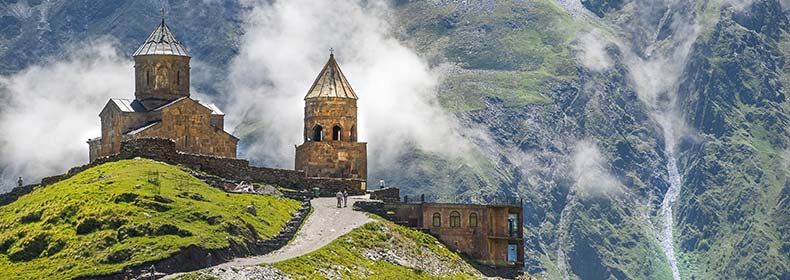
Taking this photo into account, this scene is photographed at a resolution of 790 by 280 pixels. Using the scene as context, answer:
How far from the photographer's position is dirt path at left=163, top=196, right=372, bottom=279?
148375 millimetres

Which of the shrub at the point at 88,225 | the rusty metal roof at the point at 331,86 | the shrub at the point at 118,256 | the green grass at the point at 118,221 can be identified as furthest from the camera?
the rusty metal roof at the point at 331,86

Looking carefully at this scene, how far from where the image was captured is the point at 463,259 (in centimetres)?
17000

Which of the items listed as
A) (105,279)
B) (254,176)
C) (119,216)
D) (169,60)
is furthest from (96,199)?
(169,60)

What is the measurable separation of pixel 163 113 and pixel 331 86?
13.5 m

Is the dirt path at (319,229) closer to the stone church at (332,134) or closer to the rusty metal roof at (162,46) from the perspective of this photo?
the stone church at (332,134)

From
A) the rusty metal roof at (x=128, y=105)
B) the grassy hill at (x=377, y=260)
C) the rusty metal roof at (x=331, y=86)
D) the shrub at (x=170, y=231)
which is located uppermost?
the rusty metal roof at (x=331, y=86)

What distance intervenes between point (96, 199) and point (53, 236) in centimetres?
606

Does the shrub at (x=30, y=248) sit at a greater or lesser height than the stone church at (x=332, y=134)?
lesser

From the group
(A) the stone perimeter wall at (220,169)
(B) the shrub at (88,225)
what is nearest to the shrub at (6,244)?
(B) the shrub at (88,225)

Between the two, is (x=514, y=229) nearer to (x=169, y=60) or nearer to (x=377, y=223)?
(x=377, y=223)

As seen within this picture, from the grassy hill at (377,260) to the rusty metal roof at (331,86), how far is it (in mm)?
22018

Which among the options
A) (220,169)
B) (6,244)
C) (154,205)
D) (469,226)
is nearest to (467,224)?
(469,226)

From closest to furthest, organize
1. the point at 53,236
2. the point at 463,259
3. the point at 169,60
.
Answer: the point at 53,236 → the point at 463,259 → the point at 169,60

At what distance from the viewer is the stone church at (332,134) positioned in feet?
618
